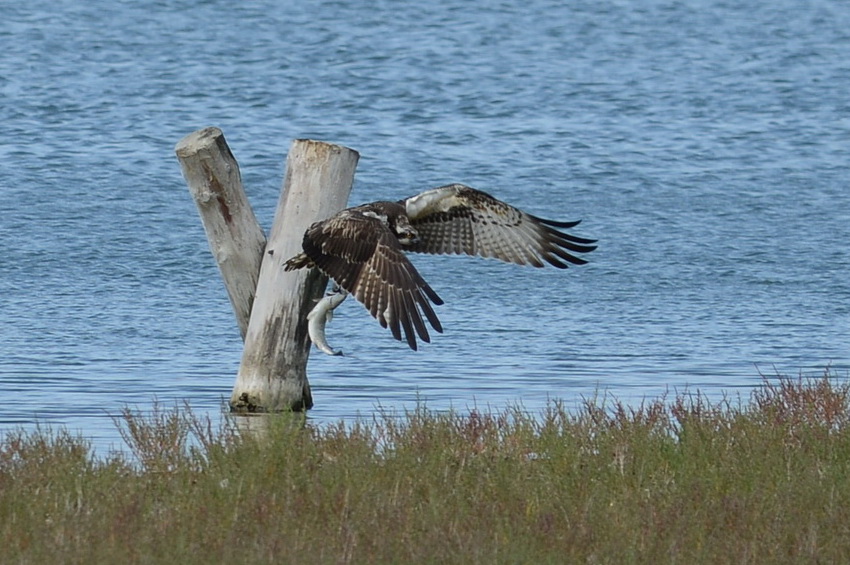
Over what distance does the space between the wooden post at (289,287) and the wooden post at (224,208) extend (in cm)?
15

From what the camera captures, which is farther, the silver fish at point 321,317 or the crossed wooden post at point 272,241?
the crossed wooden post at point 272,241

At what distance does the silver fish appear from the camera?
32.5 ft

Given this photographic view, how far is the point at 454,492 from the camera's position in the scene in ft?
25.2

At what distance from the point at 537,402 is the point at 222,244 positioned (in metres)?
2.28

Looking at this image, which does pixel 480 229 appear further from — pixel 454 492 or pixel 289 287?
pixel 454 492

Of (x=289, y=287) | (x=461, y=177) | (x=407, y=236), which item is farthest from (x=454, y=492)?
(x=461, y=177)

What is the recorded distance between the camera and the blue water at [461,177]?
12.7m

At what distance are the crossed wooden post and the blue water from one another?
71 cm

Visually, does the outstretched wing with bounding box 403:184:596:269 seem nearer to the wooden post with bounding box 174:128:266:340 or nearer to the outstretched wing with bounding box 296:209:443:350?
the outstretched wing with bounding box 296:209:443:350

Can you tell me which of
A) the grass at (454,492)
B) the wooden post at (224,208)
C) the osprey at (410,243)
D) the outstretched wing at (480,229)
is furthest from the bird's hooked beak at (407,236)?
the grass at (454,492)

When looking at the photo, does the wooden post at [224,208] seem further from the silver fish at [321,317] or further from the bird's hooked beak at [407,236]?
the bird's hooked beak at [407,236]

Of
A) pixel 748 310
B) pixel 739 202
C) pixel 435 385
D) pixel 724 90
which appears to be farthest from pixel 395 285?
pixel 724 90

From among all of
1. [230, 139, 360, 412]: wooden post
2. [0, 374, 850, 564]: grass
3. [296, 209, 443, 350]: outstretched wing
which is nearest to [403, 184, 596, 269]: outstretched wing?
[230, 139, 360, 412]: wooden post

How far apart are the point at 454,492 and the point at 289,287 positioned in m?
2.82
